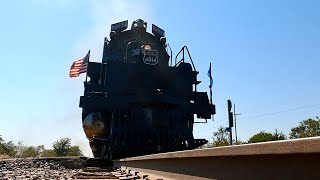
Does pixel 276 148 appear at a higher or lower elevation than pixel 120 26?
lower

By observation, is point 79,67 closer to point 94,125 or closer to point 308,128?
point 94,125

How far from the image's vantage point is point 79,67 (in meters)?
16.6

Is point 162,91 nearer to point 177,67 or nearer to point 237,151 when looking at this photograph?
point 177,67

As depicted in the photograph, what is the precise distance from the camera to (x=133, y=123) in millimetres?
13305

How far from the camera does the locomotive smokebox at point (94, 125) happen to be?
13469 mm

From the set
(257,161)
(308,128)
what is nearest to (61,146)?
(308,128)

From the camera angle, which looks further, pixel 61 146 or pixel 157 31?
pixel 61 146

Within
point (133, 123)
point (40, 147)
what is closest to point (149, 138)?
point (133, 123)

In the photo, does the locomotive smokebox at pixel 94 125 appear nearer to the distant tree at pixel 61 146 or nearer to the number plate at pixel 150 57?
the number plate at pixel 150 57

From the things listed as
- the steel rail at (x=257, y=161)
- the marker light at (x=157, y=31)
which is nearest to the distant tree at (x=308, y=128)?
the marker light at (x=157, y=31)

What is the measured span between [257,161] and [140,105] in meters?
11.7

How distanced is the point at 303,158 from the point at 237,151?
0.71 meters

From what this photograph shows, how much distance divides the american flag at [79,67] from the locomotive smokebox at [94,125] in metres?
3.29

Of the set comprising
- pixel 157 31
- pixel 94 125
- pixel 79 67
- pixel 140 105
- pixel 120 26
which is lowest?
pixel 94 125
